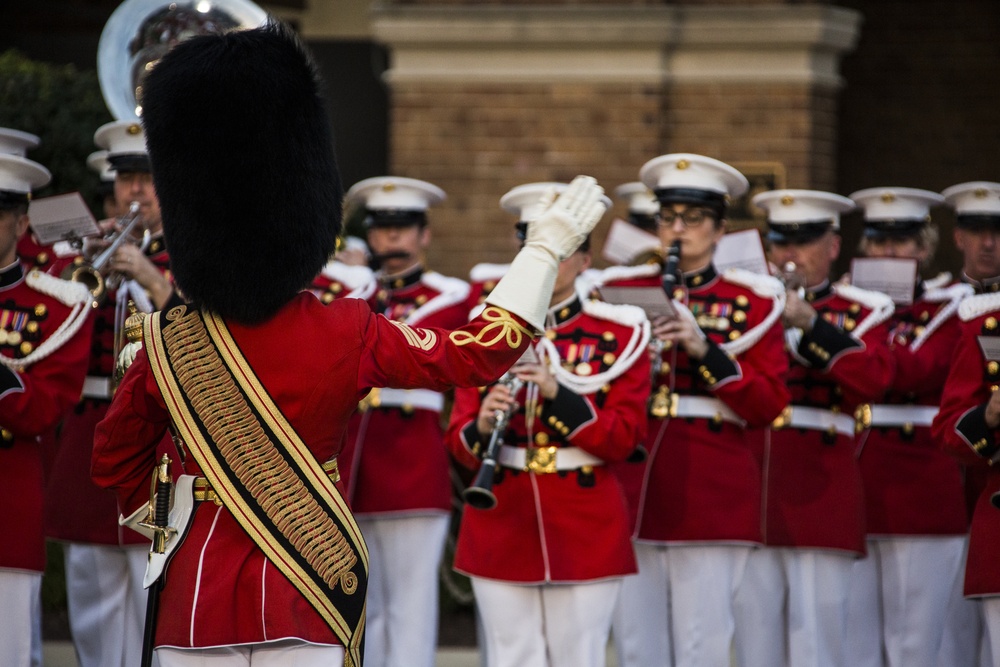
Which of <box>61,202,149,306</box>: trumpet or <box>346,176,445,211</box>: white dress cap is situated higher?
<box>61,202,149,306</box>: trumpet

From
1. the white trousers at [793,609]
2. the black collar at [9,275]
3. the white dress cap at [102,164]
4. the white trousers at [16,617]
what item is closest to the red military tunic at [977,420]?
the white trousers at [793,609]

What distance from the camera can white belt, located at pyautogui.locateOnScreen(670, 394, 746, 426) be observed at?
19.6ft

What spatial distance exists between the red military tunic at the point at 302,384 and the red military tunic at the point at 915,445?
11.3 feet

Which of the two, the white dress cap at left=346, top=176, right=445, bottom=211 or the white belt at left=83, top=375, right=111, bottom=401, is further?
the white dress cap at left=346, top=176, right=445, bottom=211

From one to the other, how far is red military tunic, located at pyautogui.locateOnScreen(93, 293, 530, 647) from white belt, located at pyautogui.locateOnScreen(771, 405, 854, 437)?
302cm

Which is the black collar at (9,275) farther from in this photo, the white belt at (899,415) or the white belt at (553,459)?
the white belt at (899,415)

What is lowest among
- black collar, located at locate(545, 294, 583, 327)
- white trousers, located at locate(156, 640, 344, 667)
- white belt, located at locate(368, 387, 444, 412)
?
white belt, located at locate(368, 387, 444, 412)

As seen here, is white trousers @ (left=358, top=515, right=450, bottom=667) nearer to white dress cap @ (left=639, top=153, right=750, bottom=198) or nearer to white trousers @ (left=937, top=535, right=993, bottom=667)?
white dress cap @ (left=639, top=153, right=750, bottom=198)

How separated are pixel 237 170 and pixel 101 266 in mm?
2264

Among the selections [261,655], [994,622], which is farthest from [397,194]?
[261,655]

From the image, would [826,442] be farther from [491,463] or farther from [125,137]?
[125,137]

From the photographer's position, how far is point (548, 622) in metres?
5.36

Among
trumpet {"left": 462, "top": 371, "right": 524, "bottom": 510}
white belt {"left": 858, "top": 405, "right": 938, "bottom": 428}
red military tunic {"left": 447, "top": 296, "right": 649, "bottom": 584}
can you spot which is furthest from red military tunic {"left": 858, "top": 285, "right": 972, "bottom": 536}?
trumpet {"left": 462, "top": 371, "right": 524, "bottom": 510}

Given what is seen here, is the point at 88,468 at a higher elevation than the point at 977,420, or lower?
lower
